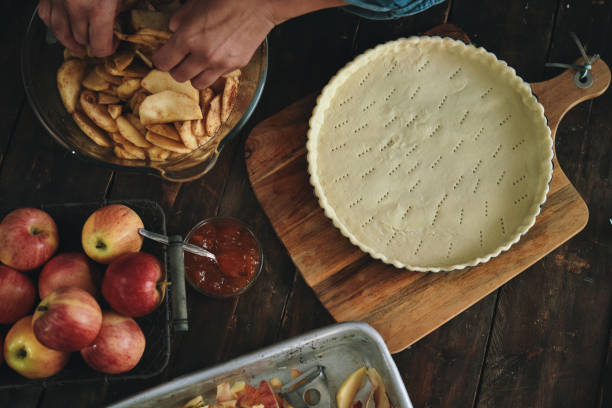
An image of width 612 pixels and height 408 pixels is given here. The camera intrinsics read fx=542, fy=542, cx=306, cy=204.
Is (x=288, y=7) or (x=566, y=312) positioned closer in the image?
(x=288, y=7)

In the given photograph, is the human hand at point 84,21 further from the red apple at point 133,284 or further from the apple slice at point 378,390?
the apple slice at point 378,390

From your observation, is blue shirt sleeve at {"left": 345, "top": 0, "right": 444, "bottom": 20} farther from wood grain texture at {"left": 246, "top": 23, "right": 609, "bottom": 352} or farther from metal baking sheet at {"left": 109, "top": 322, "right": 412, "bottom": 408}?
metal baking sheet at {"left": 109, "top": 322, "right": 412, "bottom": 408}

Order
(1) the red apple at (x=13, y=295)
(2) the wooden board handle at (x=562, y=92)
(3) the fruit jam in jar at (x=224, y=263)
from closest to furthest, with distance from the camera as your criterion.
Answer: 1. (1) the red apple at (x=13, y=295)
2. (3) the fruit jam in jar at (x=224, y=263)
3. (2) the wooden board handle at (x=562, y=92)

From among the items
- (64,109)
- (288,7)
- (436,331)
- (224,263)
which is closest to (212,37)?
(288,7)

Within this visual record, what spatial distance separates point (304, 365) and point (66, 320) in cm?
58

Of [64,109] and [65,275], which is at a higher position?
[64,109]

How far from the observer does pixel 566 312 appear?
1534 mm

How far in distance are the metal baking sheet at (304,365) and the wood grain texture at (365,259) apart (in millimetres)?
111

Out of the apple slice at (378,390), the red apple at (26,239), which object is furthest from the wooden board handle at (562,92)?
the red apple at (26,239)

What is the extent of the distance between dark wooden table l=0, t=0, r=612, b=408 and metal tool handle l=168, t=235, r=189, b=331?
0.20 meters

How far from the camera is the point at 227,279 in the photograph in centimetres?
144

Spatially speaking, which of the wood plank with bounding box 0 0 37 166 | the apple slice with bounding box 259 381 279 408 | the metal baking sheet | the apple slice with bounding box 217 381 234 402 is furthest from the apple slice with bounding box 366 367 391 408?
the wood plank with bounding box 0 0 37 166

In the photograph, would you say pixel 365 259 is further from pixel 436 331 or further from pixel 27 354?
pixel 27 354

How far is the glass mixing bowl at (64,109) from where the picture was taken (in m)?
1.28
